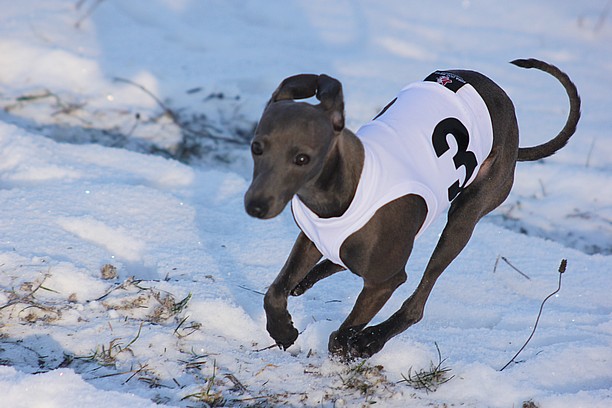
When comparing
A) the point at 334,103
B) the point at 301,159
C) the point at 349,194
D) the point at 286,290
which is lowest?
the point at 286,290

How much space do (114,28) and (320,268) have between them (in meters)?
4.19

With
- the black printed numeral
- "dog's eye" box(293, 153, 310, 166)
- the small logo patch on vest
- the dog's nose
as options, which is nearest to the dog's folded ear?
"dog's eye" box(293, 153, 310, 166)

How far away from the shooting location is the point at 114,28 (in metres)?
6.84

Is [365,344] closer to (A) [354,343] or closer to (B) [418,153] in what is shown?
(A) [354,343]

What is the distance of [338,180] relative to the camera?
269cm

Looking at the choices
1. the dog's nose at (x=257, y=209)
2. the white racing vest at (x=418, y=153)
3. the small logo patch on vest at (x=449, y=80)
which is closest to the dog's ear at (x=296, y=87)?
the white racing vest at (x=418, y=153)

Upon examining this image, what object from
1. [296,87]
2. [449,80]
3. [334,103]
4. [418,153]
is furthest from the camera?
[449,80]

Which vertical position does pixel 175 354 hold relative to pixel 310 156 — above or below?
below

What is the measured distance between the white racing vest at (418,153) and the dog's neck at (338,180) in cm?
3

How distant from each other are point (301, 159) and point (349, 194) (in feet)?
0.93

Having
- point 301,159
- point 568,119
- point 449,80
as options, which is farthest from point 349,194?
point 568,119

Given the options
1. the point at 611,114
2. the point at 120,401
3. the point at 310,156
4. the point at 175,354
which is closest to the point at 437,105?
the point at 310,156

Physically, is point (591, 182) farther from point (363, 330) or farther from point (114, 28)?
point (114, 28)

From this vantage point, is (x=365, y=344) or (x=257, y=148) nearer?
(x=257, y=148)
